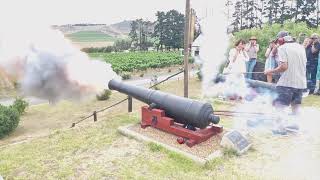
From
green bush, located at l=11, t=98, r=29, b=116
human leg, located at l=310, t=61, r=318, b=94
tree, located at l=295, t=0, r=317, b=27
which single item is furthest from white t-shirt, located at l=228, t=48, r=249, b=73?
tree, located at l=295, t=0, r=317, b=27

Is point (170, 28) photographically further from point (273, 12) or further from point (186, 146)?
point (186, 146)

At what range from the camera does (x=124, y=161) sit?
7.11 meters

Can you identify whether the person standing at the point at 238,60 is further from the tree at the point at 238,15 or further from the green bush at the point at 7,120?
the tree at the point at 238,15

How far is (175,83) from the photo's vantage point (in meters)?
25.0

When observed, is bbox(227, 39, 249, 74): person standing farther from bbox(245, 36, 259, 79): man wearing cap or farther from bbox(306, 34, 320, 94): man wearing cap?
bbox(306, 34, 320, 94): man wearing cap

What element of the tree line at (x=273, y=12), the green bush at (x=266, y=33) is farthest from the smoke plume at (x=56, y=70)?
the tree line at (x=273, y=12)

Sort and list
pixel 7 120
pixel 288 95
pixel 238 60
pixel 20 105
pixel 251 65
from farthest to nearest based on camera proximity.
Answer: pixel 20 105 < pixel 251 65 < pixel 7 120 < pixel 238 60 < pixel 288 95

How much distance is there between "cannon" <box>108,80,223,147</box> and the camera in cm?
757

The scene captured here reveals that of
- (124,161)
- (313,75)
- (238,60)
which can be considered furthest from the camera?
(313,75)

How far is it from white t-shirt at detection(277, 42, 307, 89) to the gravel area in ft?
5.97

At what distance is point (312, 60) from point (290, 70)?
5.01 metres

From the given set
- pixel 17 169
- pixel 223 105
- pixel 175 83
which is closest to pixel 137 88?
pixel 17 169

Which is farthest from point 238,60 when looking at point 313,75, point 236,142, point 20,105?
point 20,105

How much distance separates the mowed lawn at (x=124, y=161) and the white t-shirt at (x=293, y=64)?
3.78 feet
